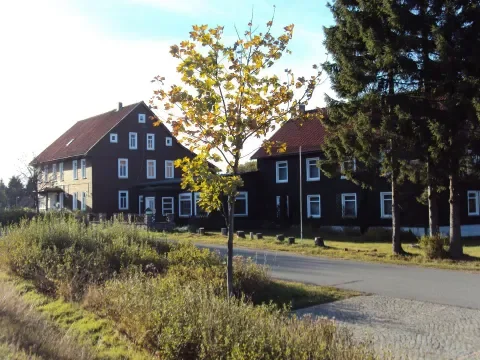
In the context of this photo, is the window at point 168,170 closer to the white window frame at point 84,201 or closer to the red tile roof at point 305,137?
the white window frame at point 84,201

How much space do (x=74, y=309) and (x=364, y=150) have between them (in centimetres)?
1360

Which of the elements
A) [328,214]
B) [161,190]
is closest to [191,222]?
[161,190]

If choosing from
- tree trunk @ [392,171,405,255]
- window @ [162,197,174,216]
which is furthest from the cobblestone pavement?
window @ [162,197,174,216]

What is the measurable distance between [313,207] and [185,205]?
36.1ft

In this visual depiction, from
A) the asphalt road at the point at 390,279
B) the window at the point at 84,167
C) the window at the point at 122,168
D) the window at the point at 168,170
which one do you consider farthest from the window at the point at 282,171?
the window at the point at 84,167

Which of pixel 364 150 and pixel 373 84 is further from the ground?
pixel 373 84

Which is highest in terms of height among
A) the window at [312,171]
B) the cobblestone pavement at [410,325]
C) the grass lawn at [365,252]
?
the window at [312,171]

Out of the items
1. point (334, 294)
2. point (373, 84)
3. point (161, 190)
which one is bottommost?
point (334, 294)

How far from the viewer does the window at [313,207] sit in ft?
116

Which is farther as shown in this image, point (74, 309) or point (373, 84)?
point (373, 84)

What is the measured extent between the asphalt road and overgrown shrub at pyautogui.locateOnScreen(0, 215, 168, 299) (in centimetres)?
283

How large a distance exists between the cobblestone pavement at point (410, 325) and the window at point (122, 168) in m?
41.8

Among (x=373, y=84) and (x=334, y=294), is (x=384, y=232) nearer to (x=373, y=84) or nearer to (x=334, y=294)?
(x=373, y=84)

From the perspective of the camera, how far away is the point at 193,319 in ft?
19.4
